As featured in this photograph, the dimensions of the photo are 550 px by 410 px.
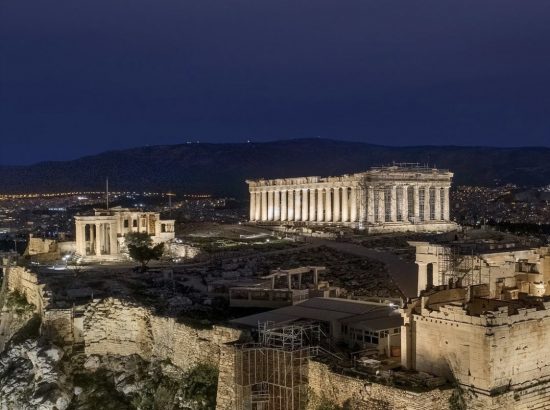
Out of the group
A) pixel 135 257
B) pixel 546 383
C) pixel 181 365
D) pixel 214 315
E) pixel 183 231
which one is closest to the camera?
pixel 546 383

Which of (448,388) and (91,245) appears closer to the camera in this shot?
(448,388)

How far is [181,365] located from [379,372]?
40.4ft

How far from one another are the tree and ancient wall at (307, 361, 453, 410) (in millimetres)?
33590

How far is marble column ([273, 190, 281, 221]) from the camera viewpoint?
103 m

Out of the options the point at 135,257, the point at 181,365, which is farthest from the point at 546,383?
the point at 135,257

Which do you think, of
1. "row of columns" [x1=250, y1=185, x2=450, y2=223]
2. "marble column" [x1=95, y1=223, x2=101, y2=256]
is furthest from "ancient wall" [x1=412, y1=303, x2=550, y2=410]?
"row of columns" [x1=250, y1=185, x2=450, y2=223]

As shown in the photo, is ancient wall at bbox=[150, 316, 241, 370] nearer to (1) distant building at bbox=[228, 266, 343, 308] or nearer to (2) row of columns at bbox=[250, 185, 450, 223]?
(1) distant building at bbox=[228, 266, 343, 308]

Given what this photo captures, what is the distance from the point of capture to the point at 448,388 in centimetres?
2427

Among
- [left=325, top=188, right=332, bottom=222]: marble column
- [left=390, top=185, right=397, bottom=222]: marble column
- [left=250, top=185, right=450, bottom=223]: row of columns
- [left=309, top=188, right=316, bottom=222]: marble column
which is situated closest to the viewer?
[left=250, top=185, right=450, bottom=223]: row of columns

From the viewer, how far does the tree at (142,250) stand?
60594mm

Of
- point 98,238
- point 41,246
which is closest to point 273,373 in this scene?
point 98,238

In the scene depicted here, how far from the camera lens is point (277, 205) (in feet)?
339

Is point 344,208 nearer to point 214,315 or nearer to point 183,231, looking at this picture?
point 183,231

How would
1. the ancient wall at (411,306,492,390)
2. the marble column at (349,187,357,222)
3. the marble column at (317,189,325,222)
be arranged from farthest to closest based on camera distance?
the marble column at (317,189,325,222), the marble column at (349,187,357,222), the ancient wall at (411,306,492,390)
